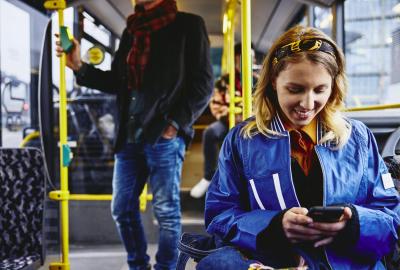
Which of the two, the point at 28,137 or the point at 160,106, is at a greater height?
the point at 160,106

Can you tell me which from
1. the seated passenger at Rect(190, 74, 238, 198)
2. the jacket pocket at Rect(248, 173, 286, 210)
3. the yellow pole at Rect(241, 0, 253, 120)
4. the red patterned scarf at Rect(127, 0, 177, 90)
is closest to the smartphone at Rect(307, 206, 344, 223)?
the jacket pocket at Rect(248, 173, 286, 210)

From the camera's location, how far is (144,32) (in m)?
2.21

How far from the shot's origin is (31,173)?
7.12 ft

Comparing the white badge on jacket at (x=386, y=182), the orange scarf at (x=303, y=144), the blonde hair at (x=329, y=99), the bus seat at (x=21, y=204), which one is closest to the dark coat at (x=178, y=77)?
the bus seat at (x=21, y=204)

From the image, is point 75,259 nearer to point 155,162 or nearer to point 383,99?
Answer: point 155,162

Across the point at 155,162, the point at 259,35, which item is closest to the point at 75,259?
the point at 155,162

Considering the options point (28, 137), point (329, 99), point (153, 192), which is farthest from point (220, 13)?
point (329, 99)

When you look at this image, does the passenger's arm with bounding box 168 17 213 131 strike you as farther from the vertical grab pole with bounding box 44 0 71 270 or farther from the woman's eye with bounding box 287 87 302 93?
the woman's eye with bounding box 287 87 302 93

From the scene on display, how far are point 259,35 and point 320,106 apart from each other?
5.18m

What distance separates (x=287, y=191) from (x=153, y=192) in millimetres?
1197

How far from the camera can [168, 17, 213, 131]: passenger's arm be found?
87.4 inches

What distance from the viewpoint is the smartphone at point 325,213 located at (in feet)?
3.34

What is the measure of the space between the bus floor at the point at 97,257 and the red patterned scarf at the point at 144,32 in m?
1.46

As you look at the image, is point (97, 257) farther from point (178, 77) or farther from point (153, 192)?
point (178, 77)
